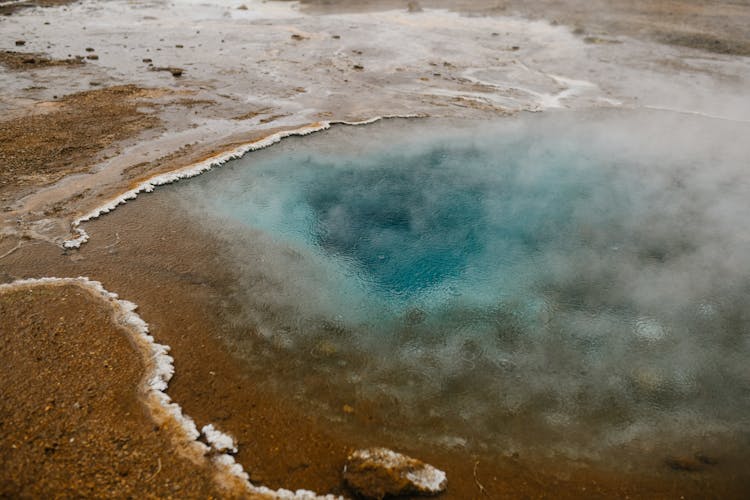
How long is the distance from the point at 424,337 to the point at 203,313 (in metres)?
3.29

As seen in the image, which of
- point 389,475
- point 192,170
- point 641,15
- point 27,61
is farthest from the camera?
point 641,15

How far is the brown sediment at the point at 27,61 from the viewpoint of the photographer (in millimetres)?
17547

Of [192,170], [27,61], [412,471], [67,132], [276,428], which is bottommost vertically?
[276,428]

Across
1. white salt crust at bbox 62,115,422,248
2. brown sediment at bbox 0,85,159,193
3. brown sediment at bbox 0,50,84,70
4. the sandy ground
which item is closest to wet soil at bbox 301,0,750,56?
the sandy ground

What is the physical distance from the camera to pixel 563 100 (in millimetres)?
16344

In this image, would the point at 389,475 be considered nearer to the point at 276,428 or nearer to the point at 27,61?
the point at 276,428

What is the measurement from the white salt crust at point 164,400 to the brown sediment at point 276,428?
118 millimetres

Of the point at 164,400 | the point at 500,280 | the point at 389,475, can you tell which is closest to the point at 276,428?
the point at 164,400

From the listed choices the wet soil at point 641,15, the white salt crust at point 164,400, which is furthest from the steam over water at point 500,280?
the wet soil at point 641,15

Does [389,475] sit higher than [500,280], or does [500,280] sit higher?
[500,280]

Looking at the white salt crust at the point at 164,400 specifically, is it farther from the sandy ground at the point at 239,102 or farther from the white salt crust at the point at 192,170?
the white salt crust at the point at 192,170

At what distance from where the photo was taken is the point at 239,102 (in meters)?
15.4

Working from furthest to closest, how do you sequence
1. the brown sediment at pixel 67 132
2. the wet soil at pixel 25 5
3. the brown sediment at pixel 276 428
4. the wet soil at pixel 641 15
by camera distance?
the wet soil at pixel 25 5 → the wet soil at pixel 641 15 → the brown sediment at pixel 67 132 → the brown sediment at pixel 276 428

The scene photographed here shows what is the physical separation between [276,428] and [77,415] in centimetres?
221
